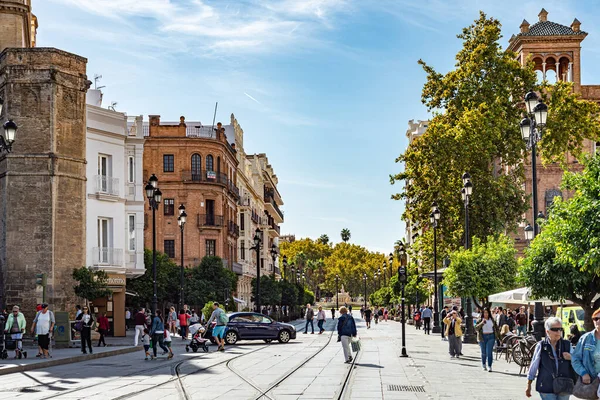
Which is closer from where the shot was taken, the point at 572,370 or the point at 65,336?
the point at 572,370

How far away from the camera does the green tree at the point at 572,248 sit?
1617 centimetres

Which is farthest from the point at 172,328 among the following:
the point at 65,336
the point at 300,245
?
the point at 300,245

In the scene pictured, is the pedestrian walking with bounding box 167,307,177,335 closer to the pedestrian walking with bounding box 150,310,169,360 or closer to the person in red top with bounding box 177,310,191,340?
the person in red top with bounding box 177,310,191,340

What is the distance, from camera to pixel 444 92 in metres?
47.9

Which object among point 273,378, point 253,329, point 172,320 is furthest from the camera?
point 172,320

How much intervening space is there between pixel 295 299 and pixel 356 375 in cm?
6757

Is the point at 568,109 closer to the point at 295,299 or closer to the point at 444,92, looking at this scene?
the point at 444,92

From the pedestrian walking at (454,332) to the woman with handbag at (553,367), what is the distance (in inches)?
623

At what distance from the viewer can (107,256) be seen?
4066 centimetres

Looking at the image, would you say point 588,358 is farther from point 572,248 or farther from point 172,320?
point 172,320

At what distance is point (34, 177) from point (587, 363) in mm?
29668

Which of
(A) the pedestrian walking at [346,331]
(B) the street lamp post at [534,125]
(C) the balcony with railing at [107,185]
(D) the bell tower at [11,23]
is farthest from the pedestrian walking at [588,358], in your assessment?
(D) the bell tower at [11,23]

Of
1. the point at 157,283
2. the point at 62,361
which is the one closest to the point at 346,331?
the point at 62,361

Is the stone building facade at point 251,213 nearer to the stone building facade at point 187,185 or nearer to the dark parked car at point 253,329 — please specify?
the stone building facade at point 187,185
